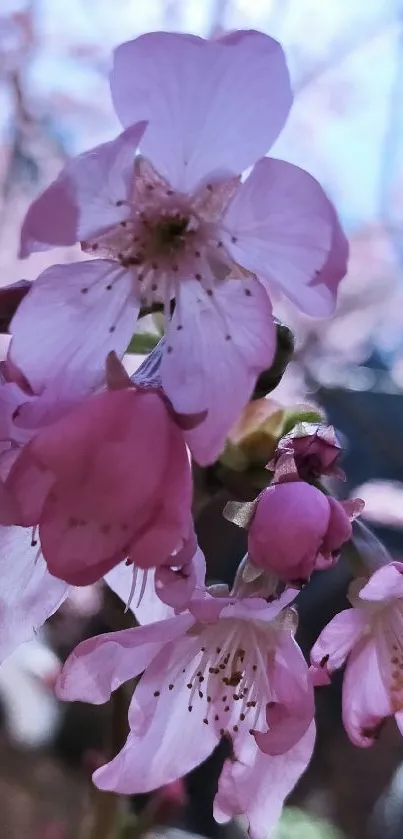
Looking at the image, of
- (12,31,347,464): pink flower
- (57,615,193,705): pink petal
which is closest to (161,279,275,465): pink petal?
(12,31,347,464): pink flower

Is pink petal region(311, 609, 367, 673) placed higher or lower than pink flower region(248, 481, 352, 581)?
lower

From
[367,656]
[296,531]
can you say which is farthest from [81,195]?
[367,656]

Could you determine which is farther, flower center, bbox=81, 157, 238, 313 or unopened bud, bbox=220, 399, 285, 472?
unopened bud, bbox=220, 399, 285, 472

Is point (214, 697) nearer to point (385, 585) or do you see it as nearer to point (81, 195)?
point (385, 585)

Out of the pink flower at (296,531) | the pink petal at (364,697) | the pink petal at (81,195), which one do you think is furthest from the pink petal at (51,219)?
the pink petal at (364,697)

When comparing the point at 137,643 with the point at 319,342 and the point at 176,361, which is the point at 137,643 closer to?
the point at 176,361

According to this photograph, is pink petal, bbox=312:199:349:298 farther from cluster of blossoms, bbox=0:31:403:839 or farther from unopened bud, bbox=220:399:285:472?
unopened bud, bbox=220:399:285:472

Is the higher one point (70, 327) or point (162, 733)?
point (70, 327)
